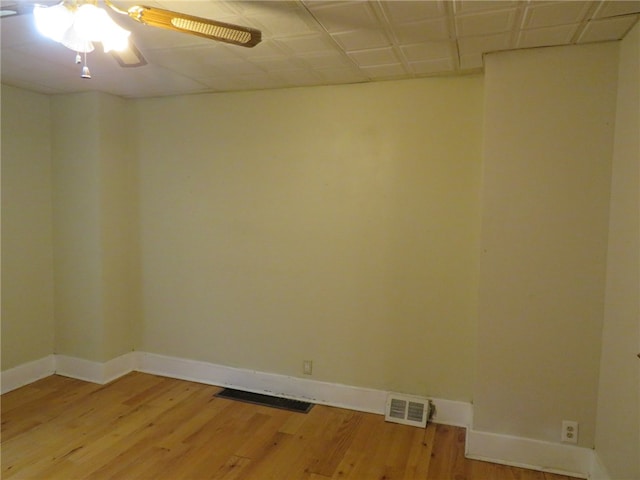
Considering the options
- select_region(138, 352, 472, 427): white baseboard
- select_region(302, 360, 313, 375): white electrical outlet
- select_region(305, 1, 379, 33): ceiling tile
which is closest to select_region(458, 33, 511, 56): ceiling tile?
select_region(305, 1, 379, 33): ceiling tile

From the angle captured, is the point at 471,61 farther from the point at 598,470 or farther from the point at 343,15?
the point at 598,470

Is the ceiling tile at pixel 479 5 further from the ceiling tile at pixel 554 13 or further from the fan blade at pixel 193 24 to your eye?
the fan blade at pixel 193 24

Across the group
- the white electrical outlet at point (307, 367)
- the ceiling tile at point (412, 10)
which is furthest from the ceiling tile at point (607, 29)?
the white electrical outlet at point (307, 367)

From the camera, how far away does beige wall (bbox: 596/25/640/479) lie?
1.90 m

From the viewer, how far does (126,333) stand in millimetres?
3705

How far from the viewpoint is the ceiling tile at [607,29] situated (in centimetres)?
192

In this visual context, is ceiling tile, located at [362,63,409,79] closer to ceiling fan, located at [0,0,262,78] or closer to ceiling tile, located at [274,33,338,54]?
ceiling tile, located at [274,33,338,54]

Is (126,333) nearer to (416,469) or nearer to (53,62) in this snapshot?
(53,62)

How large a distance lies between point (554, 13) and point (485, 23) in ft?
0.94

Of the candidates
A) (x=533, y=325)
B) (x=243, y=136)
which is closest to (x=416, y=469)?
(x=533, y=325)

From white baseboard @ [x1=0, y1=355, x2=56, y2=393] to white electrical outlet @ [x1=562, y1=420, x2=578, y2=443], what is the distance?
3900 millimetres

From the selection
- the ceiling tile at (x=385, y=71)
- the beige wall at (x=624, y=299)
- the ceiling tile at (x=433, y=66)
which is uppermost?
the ceiling tile at (x=385, y=71)

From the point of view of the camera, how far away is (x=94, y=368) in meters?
3.50

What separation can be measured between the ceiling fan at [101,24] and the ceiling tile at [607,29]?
161cm
